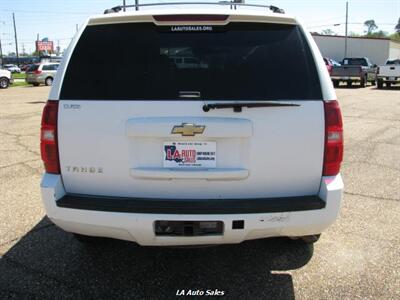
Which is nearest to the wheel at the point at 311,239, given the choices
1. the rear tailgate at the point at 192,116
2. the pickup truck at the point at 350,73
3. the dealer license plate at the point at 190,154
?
the rear tailgate at the point at 192,116

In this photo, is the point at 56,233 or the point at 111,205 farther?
the point at 56,233

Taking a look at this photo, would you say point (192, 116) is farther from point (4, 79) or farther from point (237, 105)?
point (4, 79)

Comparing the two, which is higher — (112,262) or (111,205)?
(111,205)

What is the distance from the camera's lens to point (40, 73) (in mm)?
29969

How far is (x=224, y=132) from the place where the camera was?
2.72 meters

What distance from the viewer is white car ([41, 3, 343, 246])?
2732 mm

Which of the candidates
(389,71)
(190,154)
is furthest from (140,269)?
(389,71)

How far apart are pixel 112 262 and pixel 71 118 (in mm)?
1392

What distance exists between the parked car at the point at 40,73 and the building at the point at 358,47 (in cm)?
3924

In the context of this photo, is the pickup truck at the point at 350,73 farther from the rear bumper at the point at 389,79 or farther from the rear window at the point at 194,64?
the rear window at the point at 194,64

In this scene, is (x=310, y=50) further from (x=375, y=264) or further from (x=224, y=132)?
(x=375, y=264)

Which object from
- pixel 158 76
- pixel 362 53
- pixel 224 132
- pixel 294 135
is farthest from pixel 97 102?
pixel 362 53

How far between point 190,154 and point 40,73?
30.0m

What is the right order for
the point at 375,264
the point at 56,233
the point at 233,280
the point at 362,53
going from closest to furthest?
the point at 233,280
the point at 375,264
the point at 56,233
the point at 362,53
